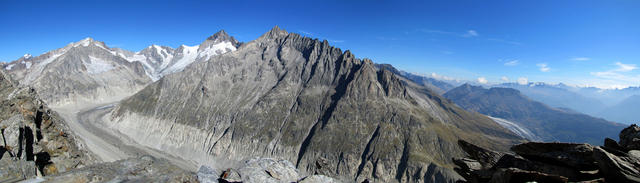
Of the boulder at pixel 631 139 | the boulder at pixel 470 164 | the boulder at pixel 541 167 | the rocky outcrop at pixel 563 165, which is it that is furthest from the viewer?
the boulder at pixel 470 164

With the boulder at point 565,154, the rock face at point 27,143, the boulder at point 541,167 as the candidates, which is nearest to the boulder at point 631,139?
the boulder at point 565,154

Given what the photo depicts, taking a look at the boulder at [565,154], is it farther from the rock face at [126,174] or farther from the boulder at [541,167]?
the rock face at [126,174]

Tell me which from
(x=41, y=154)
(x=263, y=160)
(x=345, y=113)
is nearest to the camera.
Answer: (x=263, y=160)

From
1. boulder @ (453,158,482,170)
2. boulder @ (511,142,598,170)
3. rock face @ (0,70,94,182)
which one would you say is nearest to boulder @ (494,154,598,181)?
boulder @ (511,142,598,170)

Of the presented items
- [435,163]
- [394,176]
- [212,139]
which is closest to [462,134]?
[435,163]

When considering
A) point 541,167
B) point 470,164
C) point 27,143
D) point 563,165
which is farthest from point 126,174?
point 563,165

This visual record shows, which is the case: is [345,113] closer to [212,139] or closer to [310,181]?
[212,139]
